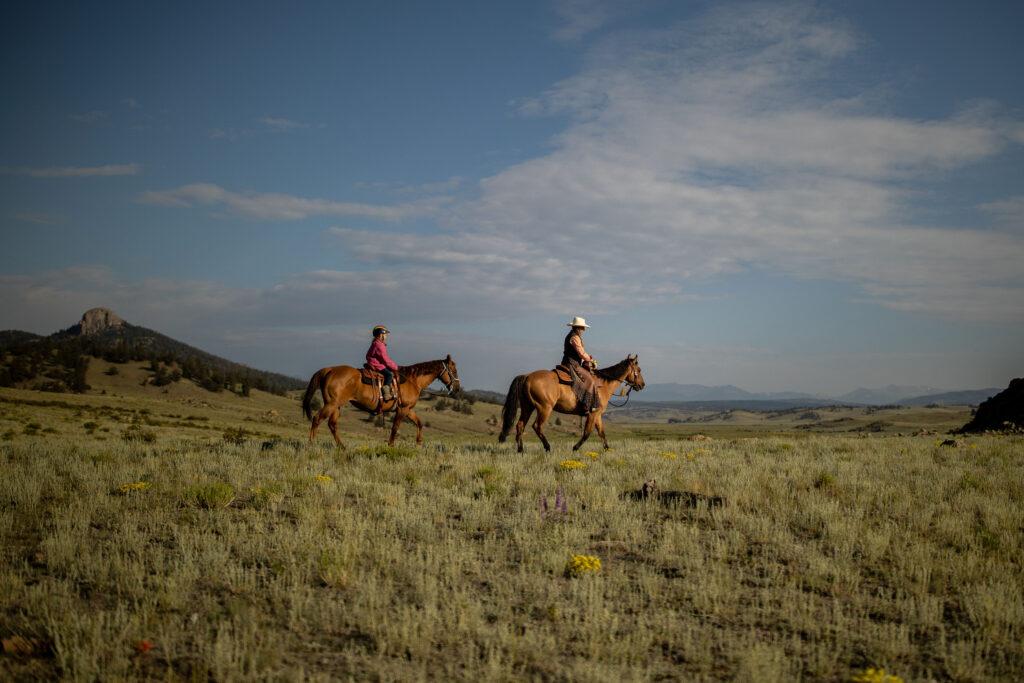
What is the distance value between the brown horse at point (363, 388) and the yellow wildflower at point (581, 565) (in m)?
10.3

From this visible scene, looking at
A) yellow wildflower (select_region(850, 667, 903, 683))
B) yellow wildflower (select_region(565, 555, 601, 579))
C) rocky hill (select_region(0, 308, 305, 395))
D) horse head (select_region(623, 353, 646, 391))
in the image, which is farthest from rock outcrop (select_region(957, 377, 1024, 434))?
rocky hill (select_region(0, 308, 305, 395))

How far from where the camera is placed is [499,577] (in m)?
6.56

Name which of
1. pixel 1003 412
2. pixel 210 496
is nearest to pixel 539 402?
pixel 210 496

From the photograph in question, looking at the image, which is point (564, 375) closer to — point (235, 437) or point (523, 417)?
point (523, 417)

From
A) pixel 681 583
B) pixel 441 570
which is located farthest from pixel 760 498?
pixel 441 570

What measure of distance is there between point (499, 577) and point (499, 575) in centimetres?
6

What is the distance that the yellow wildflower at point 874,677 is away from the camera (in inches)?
173

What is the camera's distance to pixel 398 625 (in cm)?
525

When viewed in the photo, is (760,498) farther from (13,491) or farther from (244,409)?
(244,409)

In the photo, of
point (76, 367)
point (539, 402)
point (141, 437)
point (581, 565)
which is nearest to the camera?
point (581, 565)

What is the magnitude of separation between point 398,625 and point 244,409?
244ft

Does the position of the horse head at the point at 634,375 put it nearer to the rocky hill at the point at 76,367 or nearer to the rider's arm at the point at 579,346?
the rider's arm at the point at 579,346

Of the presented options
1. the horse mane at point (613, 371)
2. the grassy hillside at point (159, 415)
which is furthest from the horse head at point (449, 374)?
the grassy hillside at point (159, 415)

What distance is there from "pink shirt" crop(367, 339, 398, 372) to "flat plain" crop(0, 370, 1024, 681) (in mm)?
5402
